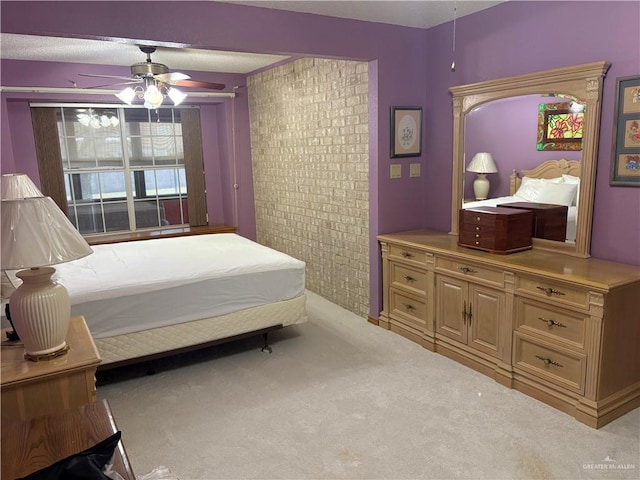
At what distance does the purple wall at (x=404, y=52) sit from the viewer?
2.74m

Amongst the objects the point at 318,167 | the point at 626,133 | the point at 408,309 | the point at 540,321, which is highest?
the point at 626,133

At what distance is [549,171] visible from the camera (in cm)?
317

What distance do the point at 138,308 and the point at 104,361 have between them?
0.39m

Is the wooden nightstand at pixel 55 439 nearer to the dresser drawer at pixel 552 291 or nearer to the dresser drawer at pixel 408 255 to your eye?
the dresser drawer at pixel 552 291

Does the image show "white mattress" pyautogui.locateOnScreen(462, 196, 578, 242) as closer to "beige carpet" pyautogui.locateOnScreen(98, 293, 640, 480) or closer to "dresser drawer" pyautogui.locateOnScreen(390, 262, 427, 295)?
"dresser drawer" pyautogui.locateOnScreen(390, 262, 427, 295)

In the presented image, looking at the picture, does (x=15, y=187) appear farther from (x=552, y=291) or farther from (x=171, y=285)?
(x=552, y=291)

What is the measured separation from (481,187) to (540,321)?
47.0 inches

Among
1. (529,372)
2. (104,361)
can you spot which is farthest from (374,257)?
(104,361)

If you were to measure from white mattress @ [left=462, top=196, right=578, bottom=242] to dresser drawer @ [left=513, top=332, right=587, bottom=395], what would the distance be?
0.72 m

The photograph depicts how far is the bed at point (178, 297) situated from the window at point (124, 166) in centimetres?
201

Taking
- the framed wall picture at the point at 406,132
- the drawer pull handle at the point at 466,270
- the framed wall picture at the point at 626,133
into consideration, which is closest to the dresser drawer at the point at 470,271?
the drawer pull handle at the point at 466,270

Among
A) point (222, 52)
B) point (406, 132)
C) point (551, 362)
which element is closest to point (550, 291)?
point (551, 362)

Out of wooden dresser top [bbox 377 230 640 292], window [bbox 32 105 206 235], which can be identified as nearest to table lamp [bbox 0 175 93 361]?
wooden dresser top [bbox 377 230 640 292]

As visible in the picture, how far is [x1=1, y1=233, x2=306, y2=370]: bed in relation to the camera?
311 centimetres
